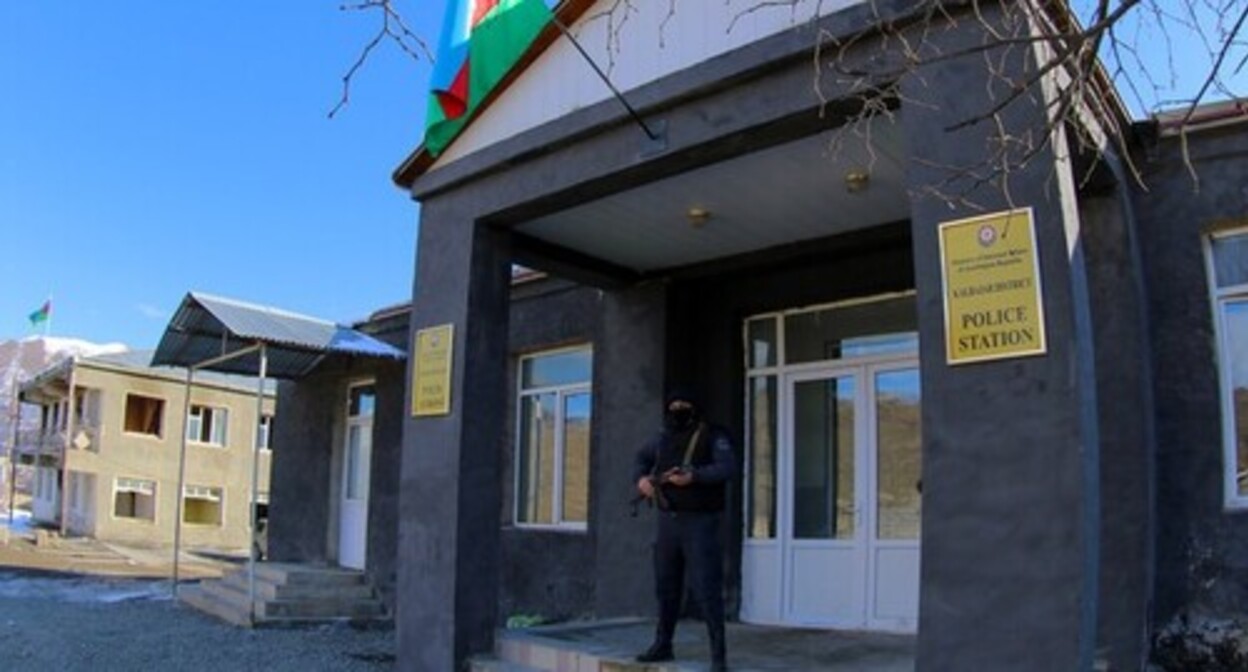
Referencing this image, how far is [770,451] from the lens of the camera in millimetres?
9414

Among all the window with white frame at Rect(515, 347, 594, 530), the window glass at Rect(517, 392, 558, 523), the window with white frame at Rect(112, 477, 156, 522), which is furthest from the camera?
the window with white frame at Rect(112, 477, 156, 522)

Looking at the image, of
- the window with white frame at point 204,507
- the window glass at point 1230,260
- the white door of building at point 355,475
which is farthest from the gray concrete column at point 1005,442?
the window with white frame at point 204,507

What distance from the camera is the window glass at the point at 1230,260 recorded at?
283 inches

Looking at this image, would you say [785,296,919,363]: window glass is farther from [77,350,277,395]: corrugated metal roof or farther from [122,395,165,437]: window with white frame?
[122,395,165,437]: window with white frame

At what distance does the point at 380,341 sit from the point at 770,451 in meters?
7.11

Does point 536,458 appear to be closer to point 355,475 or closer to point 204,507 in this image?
point 355,475

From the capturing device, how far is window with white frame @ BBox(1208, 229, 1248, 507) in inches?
279

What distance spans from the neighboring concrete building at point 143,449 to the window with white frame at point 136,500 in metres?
0.03

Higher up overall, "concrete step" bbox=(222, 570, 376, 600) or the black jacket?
the black jacket

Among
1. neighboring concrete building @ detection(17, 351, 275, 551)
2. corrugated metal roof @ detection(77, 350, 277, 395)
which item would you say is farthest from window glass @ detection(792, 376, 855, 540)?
corrugated metal roof @ detection(77, 350, 277, 395)

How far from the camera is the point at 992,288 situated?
5.38m

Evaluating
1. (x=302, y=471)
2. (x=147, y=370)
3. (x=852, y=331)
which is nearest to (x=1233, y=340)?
(x=852, y=331)

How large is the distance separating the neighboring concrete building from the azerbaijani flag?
26.5 metres

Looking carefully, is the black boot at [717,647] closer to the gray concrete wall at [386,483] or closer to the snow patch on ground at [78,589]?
the gray concrete wall at [386,483]
